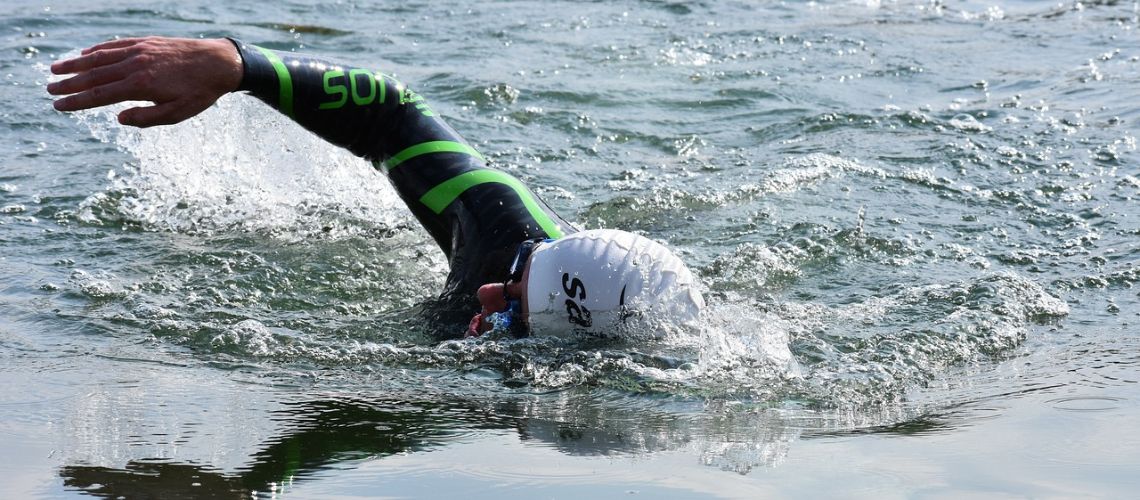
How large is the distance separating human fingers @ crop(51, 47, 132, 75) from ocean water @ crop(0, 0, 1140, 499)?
0.96 meters

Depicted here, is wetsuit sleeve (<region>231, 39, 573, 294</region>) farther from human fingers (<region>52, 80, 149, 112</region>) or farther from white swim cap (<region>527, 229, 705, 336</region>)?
human fingers (<region>52, 80, 149, 112</region>)

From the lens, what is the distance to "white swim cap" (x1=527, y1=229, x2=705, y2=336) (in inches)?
174

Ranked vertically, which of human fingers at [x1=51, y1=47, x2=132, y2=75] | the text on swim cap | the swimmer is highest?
human fingers at [x1=51, y1=47, x2=132, y2=75]

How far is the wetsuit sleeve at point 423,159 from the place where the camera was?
15.7ft

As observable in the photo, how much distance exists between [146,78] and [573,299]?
1.52 meters

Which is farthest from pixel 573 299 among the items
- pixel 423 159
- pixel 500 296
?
pixel 423 159

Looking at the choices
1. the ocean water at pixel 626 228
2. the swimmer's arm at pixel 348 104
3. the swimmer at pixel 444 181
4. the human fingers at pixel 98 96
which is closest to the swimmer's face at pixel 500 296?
the swimmer at pixel 444 181

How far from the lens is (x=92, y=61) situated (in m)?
4.18

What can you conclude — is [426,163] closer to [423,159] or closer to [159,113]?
[423,159]

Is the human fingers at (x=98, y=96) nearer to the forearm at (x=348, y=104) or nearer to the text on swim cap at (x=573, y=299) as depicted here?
the forearm at (x=348, y=104)

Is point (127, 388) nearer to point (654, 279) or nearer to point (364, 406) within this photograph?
point (364, 406)

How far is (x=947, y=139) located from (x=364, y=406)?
17.2 feet

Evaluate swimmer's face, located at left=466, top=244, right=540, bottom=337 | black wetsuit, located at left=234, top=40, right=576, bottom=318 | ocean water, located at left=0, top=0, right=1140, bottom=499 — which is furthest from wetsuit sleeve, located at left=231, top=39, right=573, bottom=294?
ocean water, located at left=0, top=0, right=1140, bottom=499

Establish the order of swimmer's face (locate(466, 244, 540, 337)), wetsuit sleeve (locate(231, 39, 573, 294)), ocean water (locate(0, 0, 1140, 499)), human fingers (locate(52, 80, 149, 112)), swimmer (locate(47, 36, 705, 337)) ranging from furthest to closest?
wetsuit sleeve (locate(231, 39, 573, 294)), swimmer's face (locate(466, 244, 540, 337)), swimmer (locate(47, 36, 705, 337)), human fingers (locate(52, 80, 149, 112)), ocean water (locate(0, 0, 1140, 499))
